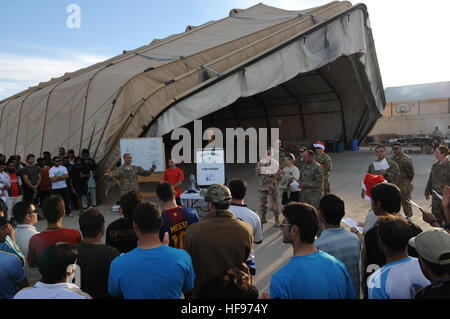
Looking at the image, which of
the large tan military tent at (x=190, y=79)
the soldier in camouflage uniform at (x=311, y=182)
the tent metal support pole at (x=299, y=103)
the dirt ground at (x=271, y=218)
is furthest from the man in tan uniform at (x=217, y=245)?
the tent metal support pole at (x=299, y=103)

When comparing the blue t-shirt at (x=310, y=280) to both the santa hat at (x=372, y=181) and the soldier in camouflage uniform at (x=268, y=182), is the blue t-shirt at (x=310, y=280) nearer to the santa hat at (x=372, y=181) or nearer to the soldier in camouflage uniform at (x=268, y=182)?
the santa hat at (x=372, y=181)

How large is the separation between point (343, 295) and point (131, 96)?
9.97 metres

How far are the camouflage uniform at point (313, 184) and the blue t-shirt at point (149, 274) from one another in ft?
13.1

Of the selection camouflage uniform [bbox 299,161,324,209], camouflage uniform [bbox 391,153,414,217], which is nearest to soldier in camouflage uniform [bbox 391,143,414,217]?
camouflage uniform [bbox 391,153,414,217]

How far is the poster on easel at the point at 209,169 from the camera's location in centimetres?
800

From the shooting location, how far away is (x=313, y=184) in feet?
18.5

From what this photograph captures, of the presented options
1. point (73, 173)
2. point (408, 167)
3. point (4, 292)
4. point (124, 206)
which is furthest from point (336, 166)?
point (4, 292)

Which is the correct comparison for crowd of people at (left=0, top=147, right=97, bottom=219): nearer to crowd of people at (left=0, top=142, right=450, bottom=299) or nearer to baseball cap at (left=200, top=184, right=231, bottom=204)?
crowd of people at (left=0, top=142, right=450, bottom=299)

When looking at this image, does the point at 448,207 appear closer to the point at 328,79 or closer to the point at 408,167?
the point at 408,167

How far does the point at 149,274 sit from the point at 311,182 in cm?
422

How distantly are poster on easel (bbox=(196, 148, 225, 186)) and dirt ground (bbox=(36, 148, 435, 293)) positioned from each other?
4.31ft

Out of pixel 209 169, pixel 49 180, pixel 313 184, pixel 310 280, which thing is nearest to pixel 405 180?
pixel 313 184

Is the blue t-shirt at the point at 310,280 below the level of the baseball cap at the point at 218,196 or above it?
below

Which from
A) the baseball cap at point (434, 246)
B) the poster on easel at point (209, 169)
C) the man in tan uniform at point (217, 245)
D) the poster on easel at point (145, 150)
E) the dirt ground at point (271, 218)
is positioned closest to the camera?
the baseball cap at point (434, 246)
